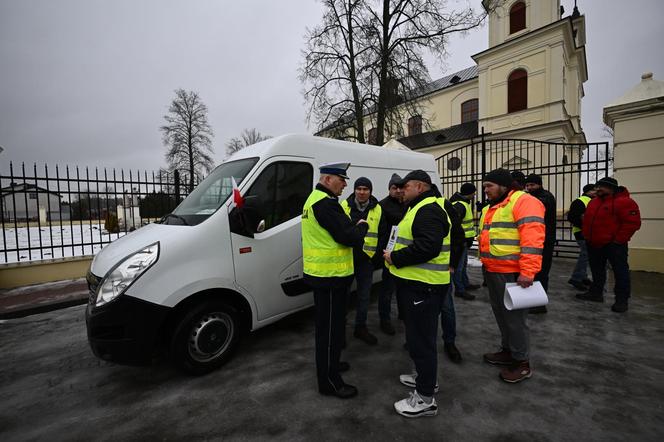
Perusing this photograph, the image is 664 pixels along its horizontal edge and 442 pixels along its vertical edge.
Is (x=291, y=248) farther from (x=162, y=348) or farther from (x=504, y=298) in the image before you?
(x=504, y=298)

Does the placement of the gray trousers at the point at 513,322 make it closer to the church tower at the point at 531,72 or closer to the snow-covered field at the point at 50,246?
the snow-covered field at the point at 50,246

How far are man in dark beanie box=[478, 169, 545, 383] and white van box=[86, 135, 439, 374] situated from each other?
1.99 m

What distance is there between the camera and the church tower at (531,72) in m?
18.8

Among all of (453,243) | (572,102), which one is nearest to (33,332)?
(453,243)

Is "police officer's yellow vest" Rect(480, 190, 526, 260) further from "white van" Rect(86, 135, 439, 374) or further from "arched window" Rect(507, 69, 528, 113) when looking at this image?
"arched window" Rect(507, 69, 528, 113)

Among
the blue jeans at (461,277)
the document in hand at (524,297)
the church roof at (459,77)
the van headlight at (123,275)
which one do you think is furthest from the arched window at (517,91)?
the van headlight at (123,275)

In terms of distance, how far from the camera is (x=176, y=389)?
2.79 meters

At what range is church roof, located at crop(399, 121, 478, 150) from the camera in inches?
965

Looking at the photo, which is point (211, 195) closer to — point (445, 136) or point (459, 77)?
point (445, 136)

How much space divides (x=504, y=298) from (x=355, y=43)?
41.3 feet

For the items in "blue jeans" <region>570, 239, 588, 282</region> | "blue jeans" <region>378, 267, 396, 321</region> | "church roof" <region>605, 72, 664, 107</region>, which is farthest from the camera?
"church roof" <region>605, 72, 664, 107</region>

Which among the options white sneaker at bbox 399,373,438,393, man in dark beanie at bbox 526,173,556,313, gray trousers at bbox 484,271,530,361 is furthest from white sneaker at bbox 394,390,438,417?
man in dark beanie at bbox 526,173,556,313

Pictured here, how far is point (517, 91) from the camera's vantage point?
68.0 feet

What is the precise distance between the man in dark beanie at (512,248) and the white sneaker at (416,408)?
883 mm
